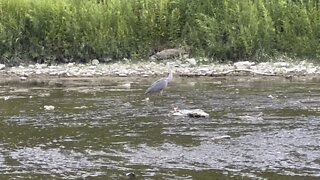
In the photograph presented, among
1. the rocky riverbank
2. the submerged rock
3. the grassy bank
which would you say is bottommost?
the submerged rock

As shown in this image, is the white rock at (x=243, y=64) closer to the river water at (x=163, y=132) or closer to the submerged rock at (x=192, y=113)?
the river water at (x=163, y=132)

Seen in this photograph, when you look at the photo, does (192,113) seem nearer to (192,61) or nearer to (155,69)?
(155,69)

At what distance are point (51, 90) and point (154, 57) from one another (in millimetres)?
3616

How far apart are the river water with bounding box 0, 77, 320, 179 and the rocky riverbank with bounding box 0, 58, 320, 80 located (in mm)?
1204

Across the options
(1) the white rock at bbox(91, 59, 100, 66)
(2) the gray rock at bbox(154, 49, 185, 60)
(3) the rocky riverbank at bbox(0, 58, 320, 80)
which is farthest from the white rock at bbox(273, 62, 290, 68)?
(1) the white rock at bbox(91, 59, 100, 66)

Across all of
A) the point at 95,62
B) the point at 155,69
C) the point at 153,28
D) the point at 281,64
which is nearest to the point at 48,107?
the point at 155,69

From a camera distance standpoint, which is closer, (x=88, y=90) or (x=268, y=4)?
(x=88, y=90)

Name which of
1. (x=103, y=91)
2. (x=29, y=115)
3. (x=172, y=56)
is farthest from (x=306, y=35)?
(x=29, y=115)

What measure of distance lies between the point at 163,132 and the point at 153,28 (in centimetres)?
797

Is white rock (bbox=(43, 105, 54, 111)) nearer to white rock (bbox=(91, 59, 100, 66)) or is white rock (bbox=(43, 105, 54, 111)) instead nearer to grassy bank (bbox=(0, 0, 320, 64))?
white rock (bbox=(91, 59, 100, 66))

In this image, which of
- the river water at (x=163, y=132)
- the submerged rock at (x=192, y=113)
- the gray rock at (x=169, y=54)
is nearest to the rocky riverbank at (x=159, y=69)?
the gray rock at (x=169, y=54)

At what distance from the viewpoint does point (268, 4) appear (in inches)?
605

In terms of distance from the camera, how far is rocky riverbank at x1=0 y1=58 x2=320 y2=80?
1320 cm

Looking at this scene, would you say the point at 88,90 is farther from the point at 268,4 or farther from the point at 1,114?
the point at 268,4
